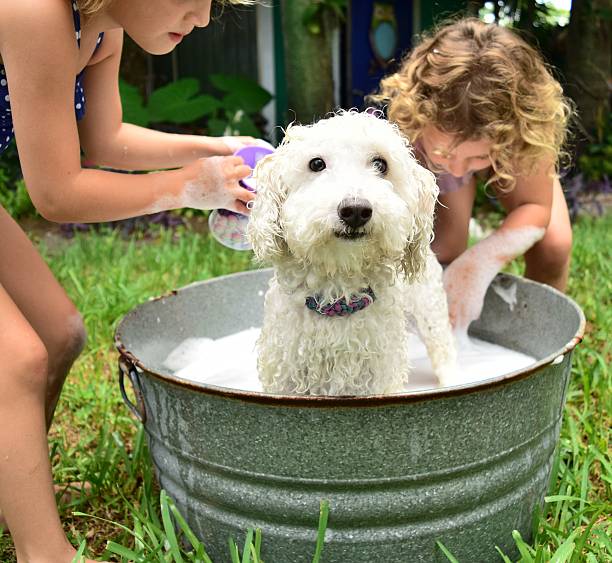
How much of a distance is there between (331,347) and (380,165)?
0.41 meters

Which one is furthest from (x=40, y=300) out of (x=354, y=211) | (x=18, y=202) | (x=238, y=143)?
(x=18, y=202)

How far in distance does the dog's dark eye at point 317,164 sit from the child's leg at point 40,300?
835mm


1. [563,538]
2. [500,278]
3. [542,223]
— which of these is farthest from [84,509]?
[542,223]

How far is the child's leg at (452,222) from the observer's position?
2711 mm

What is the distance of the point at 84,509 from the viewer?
1.96 metres

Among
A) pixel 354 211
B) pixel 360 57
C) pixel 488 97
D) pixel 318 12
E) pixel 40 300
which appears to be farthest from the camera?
pixel 360 57

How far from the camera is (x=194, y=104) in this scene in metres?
5.80

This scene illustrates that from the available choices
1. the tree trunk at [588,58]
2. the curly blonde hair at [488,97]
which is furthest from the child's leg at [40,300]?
the tree trunk at [588,58]

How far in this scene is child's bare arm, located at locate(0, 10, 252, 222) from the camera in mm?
1441

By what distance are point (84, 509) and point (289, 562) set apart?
0.72 m

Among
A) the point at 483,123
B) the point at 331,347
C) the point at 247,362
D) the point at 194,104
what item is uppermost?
the point at 483,123

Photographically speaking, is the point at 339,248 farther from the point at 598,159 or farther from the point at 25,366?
the point at 598,159

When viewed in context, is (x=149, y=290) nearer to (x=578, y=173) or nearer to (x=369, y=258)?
(x=369, y=258)

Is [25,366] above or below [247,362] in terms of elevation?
above
